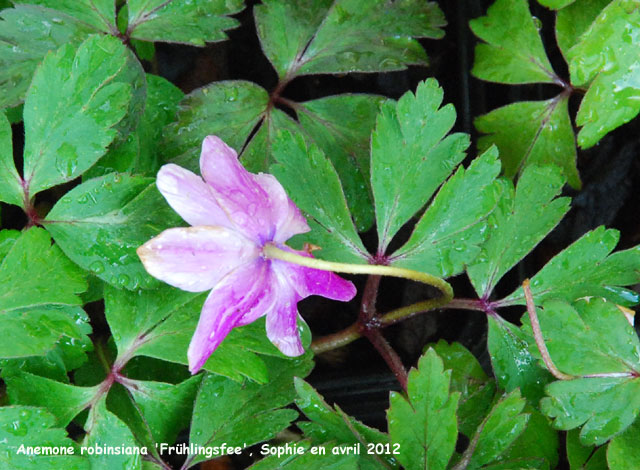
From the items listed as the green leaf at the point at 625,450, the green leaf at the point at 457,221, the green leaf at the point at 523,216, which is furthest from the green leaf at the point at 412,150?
the green leaf at the point at 625,450

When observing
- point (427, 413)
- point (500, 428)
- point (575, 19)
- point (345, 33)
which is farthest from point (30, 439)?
point (575, 19)

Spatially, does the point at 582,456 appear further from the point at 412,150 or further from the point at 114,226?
the point at 114,226

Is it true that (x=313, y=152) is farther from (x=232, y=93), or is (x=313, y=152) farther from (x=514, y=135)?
(x=514, y=135)

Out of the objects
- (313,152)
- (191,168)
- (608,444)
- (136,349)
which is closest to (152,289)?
(136,349)

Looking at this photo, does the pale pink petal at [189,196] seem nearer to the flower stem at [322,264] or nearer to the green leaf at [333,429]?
the flower stem at [322,264]

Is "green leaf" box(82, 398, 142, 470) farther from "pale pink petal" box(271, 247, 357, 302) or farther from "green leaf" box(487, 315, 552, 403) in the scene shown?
"green leaf" box(487, 315, 552, 403)

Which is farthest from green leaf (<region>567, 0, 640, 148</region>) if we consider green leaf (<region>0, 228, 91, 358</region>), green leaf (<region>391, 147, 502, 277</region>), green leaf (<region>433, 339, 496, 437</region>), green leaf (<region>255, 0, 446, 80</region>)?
green leaf (<region>0, 228, 91, 358</region>)
